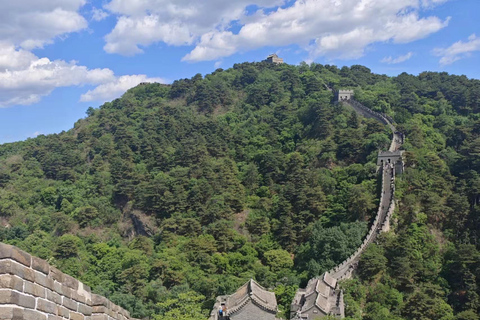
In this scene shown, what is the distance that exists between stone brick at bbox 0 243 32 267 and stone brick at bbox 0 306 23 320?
1.81 feet

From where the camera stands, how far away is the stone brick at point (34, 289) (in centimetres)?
557

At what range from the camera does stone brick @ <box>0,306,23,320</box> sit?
511cm

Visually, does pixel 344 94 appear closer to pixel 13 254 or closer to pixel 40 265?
pixel 40 265

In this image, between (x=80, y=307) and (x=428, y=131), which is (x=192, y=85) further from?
(x=80, y=307)

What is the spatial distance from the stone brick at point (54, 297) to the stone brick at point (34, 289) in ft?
0.50

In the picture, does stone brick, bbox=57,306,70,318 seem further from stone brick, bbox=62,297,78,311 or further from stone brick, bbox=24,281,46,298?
stone brick, bbox=24,281,46,298

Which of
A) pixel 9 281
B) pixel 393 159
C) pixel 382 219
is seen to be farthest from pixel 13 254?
pixel 393 159

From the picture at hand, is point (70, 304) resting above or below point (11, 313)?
below

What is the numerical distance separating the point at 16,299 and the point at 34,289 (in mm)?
374

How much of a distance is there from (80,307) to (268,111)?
6857 cm

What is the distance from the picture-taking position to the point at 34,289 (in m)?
5.69

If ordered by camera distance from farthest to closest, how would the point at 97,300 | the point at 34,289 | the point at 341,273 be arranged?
1. the point at 341,273
2. the point at 97,300
3. the point at 34,289

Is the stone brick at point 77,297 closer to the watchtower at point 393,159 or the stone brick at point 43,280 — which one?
the stone brick at point 43,280

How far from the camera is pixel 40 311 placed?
5758 millimetres
